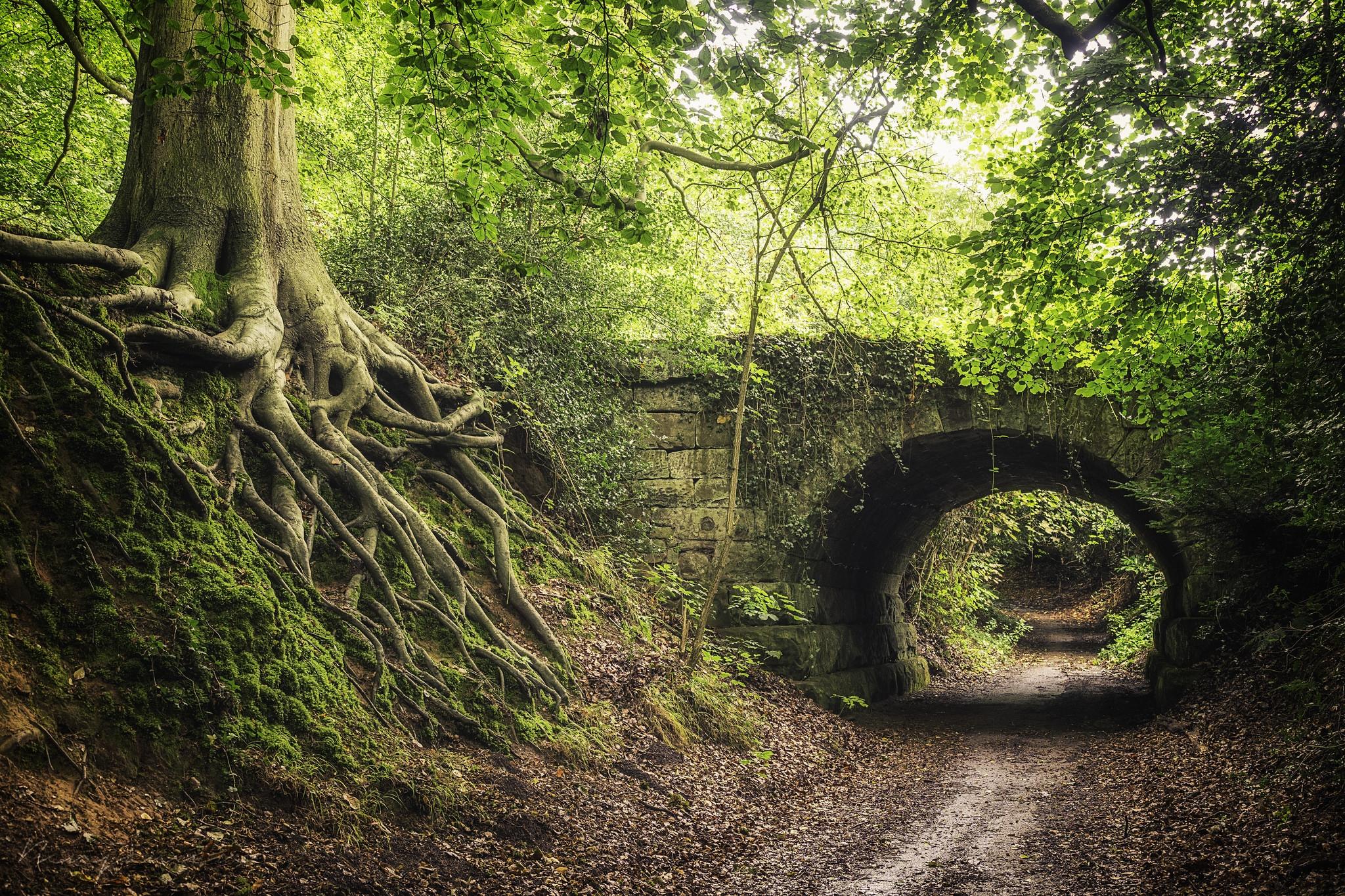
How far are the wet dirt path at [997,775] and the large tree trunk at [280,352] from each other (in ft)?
9.73

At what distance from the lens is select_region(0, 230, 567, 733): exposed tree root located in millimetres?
5031

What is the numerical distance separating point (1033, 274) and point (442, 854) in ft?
22.2

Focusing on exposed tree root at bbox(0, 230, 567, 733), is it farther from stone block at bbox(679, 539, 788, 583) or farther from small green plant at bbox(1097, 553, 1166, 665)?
small green plant at bbox(1097, 553, 1166, 665)

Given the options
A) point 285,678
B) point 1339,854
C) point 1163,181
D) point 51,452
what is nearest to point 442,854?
point 285,678

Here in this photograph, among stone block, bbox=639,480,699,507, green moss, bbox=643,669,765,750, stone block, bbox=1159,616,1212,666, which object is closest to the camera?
green moss, bbox=643,669,765,750

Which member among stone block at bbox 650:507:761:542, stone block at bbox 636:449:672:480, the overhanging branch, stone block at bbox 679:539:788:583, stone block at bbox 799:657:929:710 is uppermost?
the overhanging branch

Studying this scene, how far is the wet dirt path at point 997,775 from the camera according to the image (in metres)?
5.24

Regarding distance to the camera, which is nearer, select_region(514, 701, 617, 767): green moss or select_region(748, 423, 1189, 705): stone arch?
select_region(514, 701, 617, 767): green moss

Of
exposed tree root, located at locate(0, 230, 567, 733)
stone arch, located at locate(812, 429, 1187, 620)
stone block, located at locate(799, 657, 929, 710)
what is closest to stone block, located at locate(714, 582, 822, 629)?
stone arch, located at locate(812, 429, 1187, 620)

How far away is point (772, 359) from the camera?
39.0 feet

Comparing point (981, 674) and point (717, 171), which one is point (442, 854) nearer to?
point (717, 171)

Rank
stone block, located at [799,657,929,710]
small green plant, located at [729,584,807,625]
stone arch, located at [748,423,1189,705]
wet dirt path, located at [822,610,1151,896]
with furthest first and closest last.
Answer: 1. stone arch, located at [748,423,1189,705]
2. stone block, located at [799,657,929,710]
3. small green plant, located at [729,584,807,625]
4. wet dirt path, located at [822,610,1151,896]

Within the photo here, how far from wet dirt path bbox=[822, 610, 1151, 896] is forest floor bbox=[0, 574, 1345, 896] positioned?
35 mm

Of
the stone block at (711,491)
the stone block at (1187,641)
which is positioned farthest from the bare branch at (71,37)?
the stone block at (1187,641)
